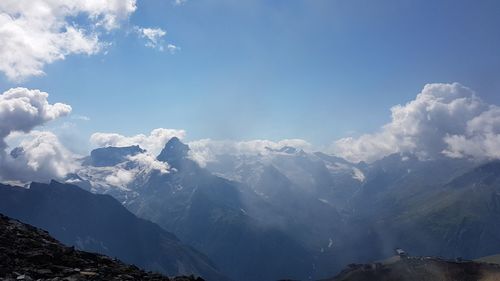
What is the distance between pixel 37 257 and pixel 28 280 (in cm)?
950

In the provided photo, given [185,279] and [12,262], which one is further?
[185,279]

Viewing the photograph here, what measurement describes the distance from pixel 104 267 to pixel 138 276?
12.0 ft

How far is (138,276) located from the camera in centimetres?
4212

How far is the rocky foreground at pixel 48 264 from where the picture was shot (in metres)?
36.1

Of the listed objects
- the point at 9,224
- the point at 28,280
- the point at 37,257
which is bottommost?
the point at 28,280

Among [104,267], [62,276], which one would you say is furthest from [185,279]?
[62,276]

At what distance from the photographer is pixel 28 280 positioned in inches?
1323

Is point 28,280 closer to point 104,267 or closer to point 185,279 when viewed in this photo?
point 104,267

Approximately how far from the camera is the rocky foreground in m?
36.1

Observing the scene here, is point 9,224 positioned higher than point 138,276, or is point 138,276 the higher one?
point 9,224

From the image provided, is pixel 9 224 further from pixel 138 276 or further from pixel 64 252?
pixel 138 276

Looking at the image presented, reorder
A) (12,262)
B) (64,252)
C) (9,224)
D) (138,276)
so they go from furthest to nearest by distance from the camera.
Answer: (9,224)
(64,252)
(138,276)
(12,262)

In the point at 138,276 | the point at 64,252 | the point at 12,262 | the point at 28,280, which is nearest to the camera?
the point at 28,280

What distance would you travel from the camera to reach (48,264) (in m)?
40.4
